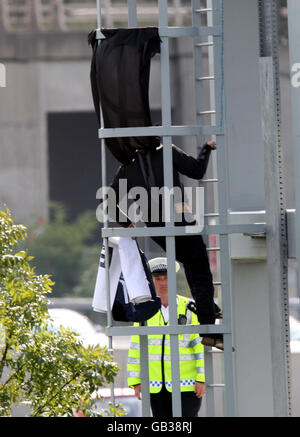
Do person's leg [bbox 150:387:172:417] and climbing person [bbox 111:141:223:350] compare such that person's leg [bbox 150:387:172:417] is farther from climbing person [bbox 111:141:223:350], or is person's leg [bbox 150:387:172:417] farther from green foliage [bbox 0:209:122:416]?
green foliage [bbox 0:209:122:416]

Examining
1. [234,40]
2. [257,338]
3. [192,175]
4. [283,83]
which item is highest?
[283,83]

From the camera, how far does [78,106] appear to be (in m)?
30.9

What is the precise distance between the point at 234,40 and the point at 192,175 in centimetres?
183

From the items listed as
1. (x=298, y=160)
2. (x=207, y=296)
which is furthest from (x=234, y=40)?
(x=207, y=296)

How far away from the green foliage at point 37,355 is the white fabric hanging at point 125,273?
0.39m

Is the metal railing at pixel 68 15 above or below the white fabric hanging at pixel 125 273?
above

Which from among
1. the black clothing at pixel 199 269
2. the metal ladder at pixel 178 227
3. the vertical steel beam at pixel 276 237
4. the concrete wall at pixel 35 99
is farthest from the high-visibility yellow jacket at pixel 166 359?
the concrete wall at pixel 35 99

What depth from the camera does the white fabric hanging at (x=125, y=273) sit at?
21.8 ft

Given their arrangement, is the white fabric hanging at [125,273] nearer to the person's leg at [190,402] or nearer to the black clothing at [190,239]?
the black clothing at [190,239]

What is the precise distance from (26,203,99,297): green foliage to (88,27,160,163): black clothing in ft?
70.3

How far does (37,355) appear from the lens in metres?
6.35

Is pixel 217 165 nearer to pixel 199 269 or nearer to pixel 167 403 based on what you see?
pixel 199 269

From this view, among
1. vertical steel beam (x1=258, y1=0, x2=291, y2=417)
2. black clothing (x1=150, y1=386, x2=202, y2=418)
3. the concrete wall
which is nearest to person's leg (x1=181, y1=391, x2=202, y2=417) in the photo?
black clothing (x1=150, y1=386, x2=202, y2=418)

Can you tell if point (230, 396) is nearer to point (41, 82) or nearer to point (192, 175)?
point (192, 175)
